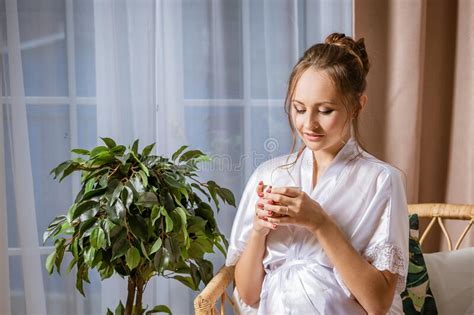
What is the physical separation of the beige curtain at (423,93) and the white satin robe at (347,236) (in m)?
0.68

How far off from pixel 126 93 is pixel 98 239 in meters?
0.64

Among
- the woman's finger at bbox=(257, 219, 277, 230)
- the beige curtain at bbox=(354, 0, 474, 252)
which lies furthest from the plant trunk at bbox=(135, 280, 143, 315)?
the beige curtain at bbox=(354, 0, 474, 252)

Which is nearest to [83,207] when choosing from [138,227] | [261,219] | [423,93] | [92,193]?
[92,193]

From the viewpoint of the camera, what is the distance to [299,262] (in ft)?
4.78

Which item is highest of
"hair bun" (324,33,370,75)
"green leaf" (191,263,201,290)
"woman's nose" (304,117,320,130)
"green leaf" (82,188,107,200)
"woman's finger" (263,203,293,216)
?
"hair bun" (324,33,370,75)

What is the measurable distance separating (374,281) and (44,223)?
1212mm

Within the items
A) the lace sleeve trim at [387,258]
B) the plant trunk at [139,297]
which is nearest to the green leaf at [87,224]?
the plant trunk at [139,297]

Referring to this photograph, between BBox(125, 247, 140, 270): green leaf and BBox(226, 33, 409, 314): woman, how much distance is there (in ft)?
0.94

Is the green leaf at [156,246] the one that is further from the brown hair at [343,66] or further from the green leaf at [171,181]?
the brown hair at [343,66]

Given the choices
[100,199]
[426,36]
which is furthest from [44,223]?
[426,36]

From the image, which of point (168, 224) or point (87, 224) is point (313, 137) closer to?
point (168, 224)

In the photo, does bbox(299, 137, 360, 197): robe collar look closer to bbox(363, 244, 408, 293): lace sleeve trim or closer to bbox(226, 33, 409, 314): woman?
bbox(226, 33, 409, 314): woman

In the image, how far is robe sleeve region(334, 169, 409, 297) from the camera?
4.53 feet

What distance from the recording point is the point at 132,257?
1.68 metres
